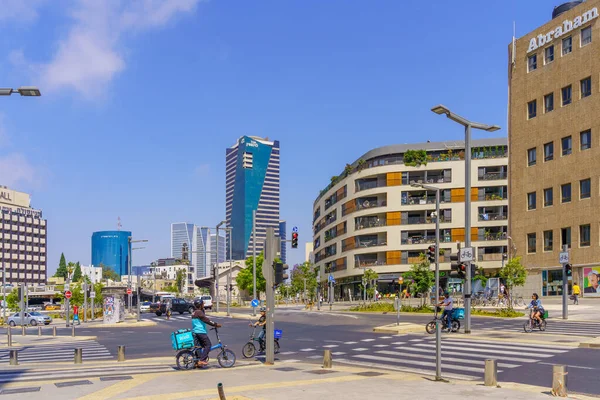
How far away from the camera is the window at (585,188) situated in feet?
166

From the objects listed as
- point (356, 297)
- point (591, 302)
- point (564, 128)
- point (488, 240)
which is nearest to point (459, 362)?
point (591, 302)

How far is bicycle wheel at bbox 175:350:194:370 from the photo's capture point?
16.3 metres

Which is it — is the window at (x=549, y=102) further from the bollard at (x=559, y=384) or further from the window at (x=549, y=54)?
the bollard at (x=559, y=384)

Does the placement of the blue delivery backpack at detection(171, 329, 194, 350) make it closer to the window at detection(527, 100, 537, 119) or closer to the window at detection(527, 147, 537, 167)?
the window at detection(527, 147, 537, 167)

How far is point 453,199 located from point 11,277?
384ft

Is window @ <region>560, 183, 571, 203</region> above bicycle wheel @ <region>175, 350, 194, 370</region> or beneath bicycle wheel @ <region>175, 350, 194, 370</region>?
above

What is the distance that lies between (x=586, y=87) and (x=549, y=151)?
6258 millimetres

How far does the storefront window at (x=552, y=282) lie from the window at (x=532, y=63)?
17.6 metres

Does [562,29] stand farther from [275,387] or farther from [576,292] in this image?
[275,387]

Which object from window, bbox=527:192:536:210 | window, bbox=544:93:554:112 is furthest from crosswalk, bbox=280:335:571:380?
window, bbox=544:93:554:112

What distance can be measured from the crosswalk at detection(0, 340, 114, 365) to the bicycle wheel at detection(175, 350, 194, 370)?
580cm

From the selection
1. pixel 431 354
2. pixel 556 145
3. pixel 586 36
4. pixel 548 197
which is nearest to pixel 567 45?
pixel 586 36

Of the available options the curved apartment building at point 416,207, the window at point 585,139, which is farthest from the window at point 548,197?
the curved apartment building at point 416,207

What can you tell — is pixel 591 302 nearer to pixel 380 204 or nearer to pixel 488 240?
pixel 488 240
